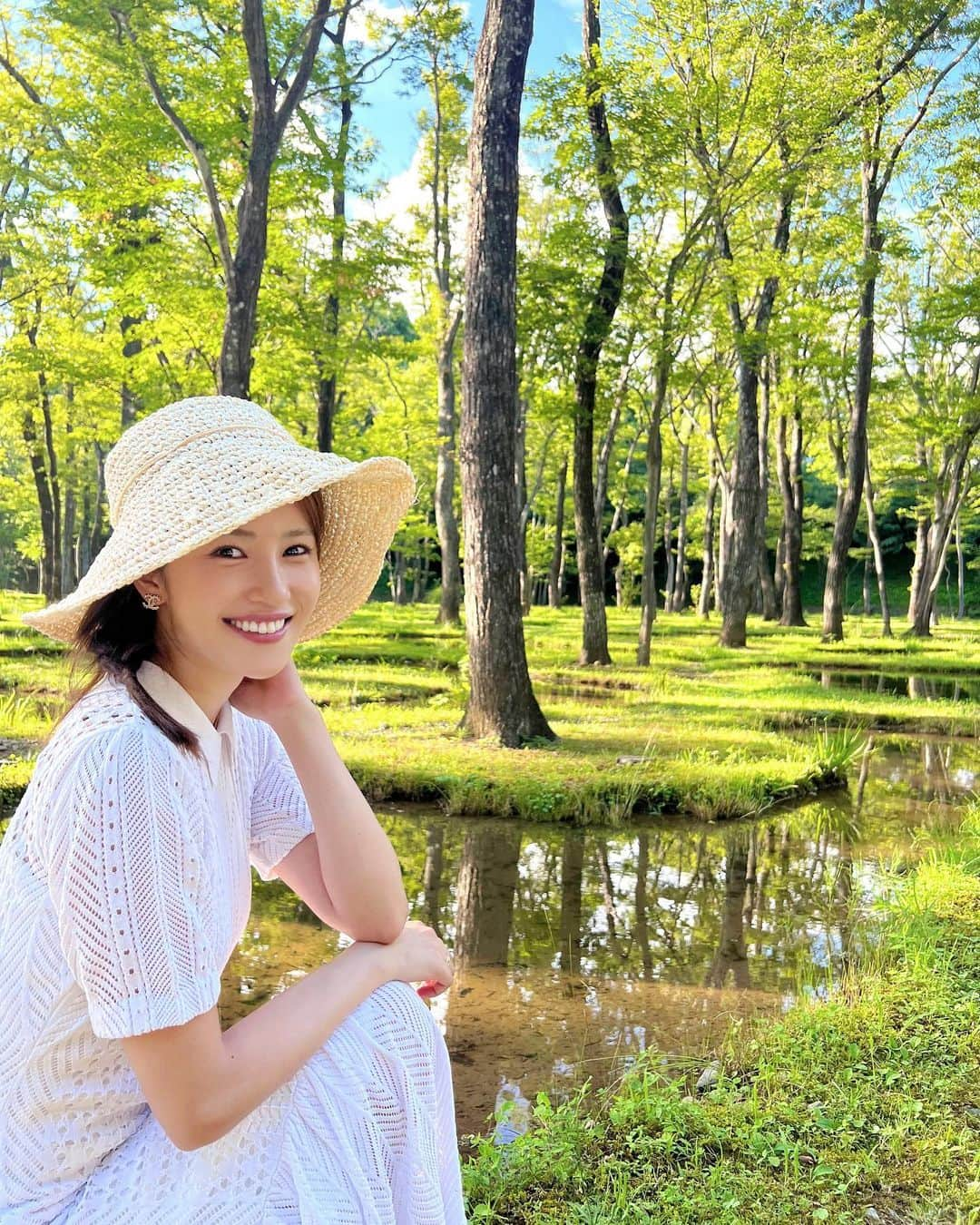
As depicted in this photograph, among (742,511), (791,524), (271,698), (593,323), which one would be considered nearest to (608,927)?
(271,698)

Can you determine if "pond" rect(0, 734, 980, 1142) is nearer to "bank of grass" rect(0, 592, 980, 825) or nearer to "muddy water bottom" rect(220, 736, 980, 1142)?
"muddy water bottom" rect(220, 736, 980, 1142)

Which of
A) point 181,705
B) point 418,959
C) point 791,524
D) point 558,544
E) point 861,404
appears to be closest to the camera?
point 181,705

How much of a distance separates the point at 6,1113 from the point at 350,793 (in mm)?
691

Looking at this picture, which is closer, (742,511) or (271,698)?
(271,698)

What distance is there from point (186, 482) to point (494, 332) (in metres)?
6.20

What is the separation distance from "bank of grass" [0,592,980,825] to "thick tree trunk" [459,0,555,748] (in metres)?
0.88

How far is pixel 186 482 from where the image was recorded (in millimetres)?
1476

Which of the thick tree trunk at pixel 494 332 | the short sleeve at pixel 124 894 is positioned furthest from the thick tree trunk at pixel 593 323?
the short sleeve at pixel 124 894

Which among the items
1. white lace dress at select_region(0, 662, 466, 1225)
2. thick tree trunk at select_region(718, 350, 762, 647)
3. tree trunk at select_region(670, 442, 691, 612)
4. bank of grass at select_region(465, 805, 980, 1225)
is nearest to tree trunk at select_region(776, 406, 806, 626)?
tree trunk at select_region(670, 442, 691, 612)

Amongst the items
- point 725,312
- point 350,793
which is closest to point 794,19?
point 725,312

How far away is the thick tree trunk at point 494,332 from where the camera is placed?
734cm

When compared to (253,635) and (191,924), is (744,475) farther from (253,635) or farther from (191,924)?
(191,924)

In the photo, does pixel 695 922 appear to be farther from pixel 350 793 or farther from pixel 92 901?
pixel 92 901

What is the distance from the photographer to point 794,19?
1125cm
